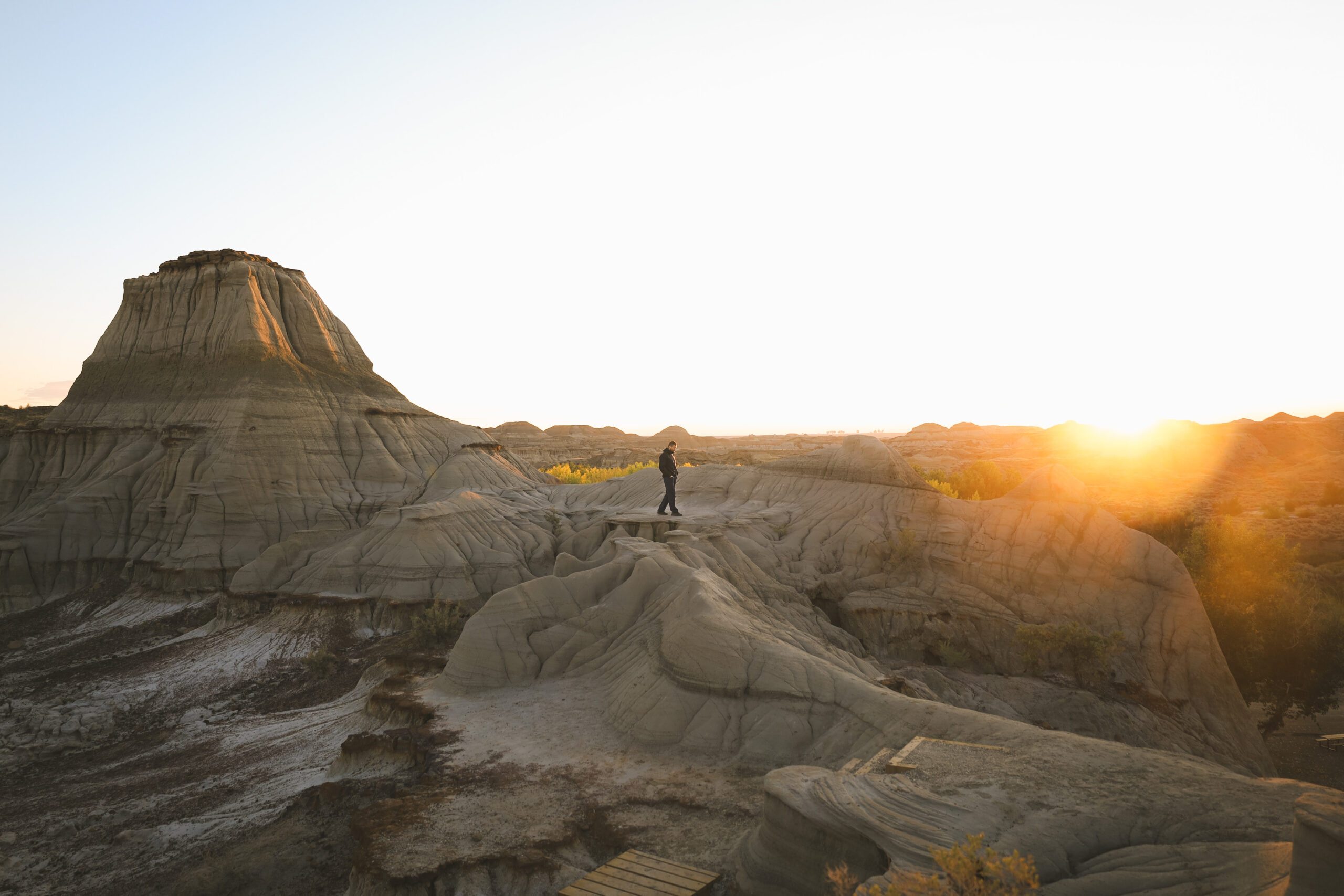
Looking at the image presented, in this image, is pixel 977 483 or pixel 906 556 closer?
pixel 906 556

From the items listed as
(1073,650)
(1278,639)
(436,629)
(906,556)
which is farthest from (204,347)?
(1278,639)

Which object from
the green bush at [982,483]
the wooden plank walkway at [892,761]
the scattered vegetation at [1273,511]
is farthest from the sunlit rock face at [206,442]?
the scattered vegetation at [1273,511]

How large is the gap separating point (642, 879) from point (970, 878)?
166 inches

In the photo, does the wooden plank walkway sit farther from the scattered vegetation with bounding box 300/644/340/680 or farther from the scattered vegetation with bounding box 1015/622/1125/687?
the scattered vegetation with bounding box 300/644/340/680

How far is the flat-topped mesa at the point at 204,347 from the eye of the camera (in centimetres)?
3703

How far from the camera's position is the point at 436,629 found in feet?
74.5

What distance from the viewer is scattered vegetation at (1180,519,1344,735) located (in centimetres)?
1984

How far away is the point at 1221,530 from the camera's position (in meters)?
26.5

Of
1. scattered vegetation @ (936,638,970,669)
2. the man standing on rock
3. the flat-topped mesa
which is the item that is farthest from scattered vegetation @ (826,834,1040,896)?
the flat-topped mesa

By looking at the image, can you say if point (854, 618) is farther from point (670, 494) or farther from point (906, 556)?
point (670, 494)

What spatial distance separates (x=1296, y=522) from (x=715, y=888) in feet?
148

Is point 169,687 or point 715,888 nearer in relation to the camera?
point 715,888

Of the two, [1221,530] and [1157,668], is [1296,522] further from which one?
[1157,668]

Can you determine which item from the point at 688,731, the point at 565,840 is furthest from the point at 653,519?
the point at 565,840
